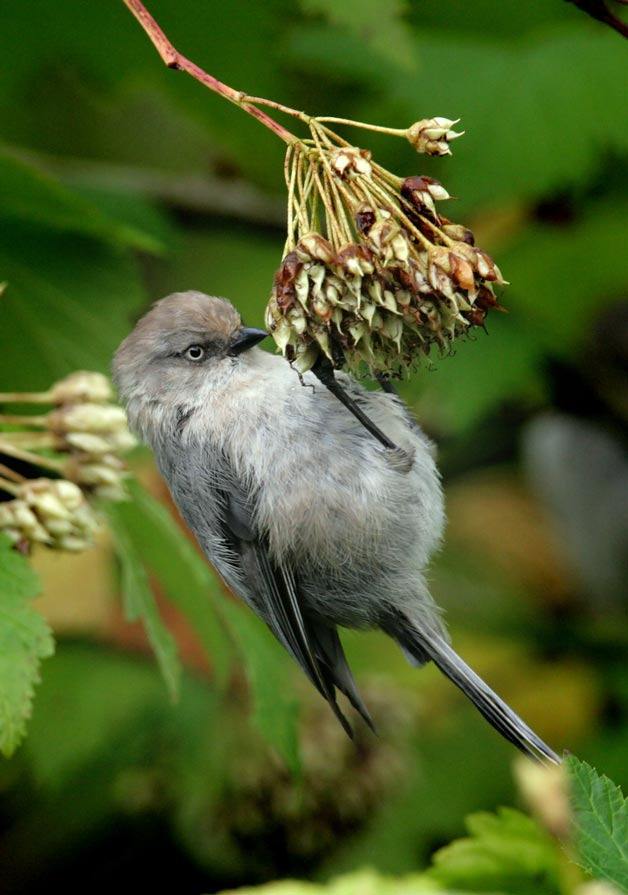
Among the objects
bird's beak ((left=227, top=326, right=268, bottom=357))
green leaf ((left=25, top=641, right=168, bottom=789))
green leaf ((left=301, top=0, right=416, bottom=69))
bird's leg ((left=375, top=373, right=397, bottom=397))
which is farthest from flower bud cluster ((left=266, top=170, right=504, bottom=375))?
green leaf ((left=25, top=641, right=168, bottom=789))

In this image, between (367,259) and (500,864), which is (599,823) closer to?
(500,864)

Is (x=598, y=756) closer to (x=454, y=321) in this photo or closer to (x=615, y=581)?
(x=615, y=581)

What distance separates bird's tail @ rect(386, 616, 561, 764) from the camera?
269 cm

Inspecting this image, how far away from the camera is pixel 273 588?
2992mm

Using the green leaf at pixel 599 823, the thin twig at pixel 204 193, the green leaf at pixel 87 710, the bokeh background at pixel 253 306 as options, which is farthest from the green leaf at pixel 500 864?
the thin twig at pixel 204 193

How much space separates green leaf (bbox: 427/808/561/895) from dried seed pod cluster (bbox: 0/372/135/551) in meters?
1.14

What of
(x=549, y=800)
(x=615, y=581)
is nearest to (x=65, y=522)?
(x=549, y=800)

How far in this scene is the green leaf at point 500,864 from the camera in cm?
149

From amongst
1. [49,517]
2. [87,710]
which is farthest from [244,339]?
[87,710]

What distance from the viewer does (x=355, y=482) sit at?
118 inches

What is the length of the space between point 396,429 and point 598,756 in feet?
7.30

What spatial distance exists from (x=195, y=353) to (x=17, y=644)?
108cm

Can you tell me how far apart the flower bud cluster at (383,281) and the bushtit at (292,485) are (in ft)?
2.61

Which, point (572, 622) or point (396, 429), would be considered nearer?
point (396, 429)
